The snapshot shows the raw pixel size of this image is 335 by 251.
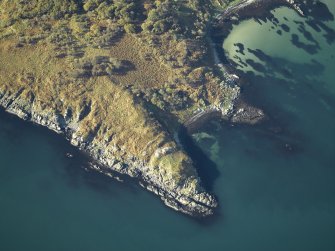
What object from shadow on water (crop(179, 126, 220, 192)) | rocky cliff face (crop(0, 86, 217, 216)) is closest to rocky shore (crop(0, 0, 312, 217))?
rocky cliff face (crop(0, 86, 217, 216))

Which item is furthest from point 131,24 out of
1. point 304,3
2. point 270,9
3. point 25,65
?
point 304,3

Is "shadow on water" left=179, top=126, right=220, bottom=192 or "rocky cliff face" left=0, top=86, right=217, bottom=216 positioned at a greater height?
"shadow on water" left=179, top=126, right=220, bottom=192

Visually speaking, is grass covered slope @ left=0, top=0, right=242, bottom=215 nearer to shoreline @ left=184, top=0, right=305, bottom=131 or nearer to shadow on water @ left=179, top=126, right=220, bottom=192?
shoreline @ left=184, top=0, right=305, bottom=131

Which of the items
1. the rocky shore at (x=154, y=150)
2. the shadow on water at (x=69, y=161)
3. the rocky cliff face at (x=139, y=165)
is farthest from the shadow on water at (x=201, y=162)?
the shadow on water at (x=69, y=161)

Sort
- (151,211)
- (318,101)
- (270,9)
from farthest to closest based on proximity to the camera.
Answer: (270,9) → (318,101) → (151,211)

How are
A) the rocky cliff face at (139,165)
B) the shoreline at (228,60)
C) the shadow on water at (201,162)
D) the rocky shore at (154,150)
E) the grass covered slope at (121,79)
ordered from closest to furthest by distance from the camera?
the rocky cliff face at (139,165), the rocky shore at (154,150), the grass covered slope at (121,79), the shadow on water at (201,162), the shoreline at (228,60)

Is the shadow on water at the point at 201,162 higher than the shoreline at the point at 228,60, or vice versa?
the shoreline at the point at 228,60

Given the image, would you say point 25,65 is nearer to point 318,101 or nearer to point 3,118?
→ point 3,118

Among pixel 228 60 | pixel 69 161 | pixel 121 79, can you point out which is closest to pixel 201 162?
pixel 121 79

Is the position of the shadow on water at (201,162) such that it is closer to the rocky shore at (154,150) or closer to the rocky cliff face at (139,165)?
the rocky shore at (154,150)
